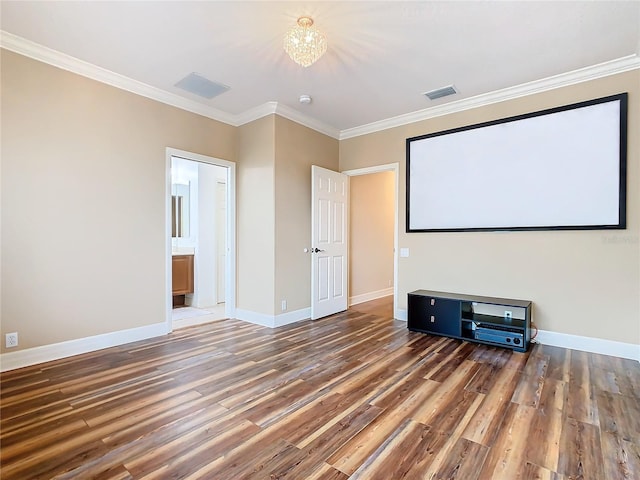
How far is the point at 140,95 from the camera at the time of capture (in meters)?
3.68

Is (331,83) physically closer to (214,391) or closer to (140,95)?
(140,95)

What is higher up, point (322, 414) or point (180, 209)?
point (180, 209)

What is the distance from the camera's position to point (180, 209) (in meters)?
6.23

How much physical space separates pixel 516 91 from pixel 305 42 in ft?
8.75

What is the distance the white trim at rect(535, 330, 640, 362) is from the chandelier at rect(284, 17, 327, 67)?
3.71 metres

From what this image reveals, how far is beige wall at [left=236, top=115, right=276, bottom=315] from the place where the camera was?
431cm

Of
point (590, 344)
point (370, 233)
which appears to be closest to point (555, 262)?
point (590, 344)

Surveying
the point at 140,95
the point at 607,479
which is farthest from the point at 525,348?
the point at 140,95

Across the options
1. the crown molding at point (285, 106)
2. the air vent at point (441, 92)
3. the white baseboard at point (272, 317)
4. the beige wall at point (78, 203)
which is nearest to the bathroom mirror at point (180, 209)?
the crown molding at point (285, 106)

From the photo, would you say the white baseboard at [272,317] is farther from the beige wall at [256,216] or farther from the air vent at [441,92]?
the air vent at [441,92]

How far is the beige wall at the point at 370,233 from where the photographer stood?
5.84m

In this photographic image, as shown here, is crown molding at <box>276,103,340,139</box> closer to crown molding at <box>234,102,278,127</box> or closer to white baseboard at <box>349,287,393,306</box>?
crown molding at <box>234,102,278,127</box>

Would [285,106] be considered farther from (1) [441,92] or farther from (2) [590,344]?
(2) [590,344]

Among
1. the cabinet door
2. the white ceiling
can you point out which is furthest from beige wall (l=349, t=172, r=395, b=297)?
the white ceiling
